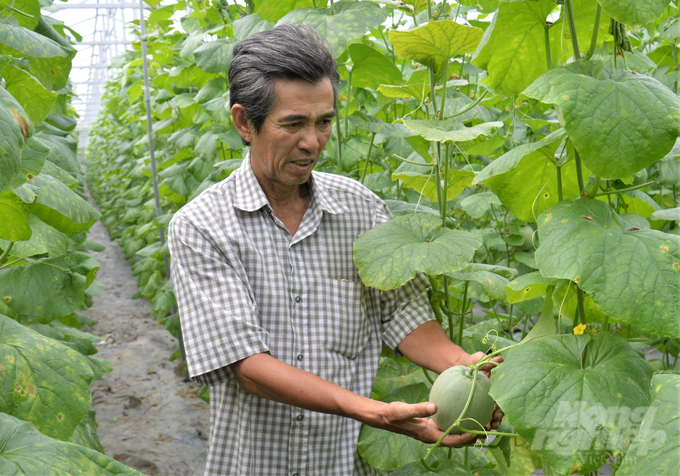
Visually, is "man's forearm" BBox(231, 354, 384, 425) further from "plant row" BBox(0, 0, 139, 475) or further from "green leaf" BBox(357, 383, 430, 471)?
"plant row" BBox(0, 0, 139, 475)

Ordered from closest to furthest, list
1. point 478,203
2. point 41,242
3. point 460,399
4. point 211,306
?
point 460,399, point 211,306, point 41,242, point 478,203

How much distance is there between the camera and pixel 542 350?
1387mm

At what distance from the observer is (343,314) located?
2090 mm

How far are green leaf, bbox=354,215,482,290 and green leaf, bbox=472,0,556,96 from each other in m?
0.45

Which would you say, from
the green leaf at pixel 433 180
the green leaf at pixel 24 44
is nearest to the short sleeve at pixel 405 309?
the green leaf at pixel 433 180

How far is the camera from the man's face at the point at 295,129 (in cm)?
192

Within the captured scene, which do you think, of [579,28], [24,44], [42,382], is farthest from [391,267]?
[24,44]

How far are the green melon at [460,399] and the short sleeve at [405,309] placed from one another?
50 cm

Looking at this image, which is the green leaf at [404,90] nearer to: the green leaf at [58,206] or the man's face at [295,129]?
the man's face at [295,129]

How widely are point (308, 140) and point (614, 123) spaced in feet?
3.02

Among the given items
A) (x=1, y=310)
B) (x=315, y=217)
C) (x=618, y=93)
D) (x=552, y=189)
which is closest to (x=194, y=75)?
(x=1, y=310)

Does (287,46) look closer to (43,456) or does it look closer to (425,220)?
(425,220)

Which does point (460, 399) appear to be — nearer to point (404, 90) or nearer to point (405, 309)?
point (405, 309)

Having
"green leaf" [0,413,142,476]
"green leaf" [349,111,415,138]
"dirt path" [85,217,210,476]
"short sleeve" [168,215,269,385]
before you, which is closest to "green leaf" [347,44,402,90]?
"green leaf" [349,111,415,138]
